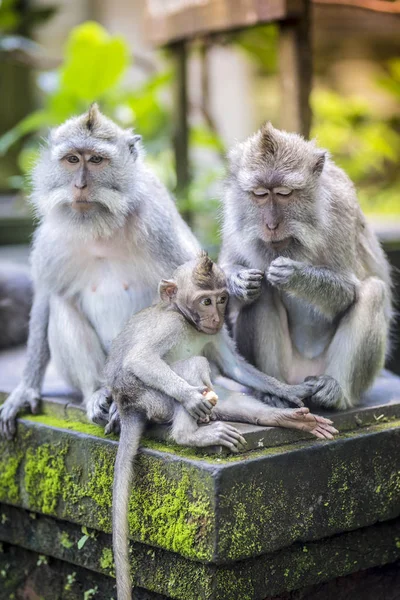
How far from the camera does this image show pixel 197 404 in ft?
14.0

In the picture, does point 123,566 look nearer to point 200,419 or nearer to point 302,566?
point 200,419

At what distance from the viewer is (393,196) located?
1137cm

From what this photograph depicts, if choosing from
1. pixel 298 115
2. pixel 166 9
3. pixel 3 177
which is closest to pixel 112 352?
pixel 298 115

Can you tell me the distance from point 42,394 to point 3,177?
761 cm

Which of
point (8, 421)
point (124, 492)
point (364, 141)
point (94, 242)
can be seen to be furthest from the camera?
point (364, 141)

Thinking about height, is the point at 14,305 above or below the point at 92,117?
below

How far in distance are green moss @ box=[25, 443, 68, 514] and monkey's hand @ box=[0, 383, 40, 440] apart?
0.19 meters

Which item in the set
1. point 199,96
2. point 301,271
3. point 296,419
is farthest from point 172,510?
point 199,96

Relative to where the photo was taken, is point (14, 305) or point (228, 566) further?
point (14, 305)

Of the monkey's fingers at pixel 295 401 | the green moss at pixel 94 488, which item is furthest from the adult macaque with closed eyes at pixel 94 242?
the monkey's fingers at pixel 295 401

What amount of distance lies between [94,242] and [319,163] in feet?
4.56

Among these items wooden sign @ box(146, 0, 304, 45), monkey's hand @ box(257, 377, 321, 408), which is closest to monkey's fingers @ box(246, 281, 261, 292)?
monkey's hand @ box(257, 377, 321, 408)

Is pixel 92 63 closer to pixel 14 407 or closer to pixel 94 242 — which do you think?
pixel 94 242

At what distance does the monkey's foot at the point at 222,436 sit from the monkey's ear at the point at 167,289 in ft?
2.26
